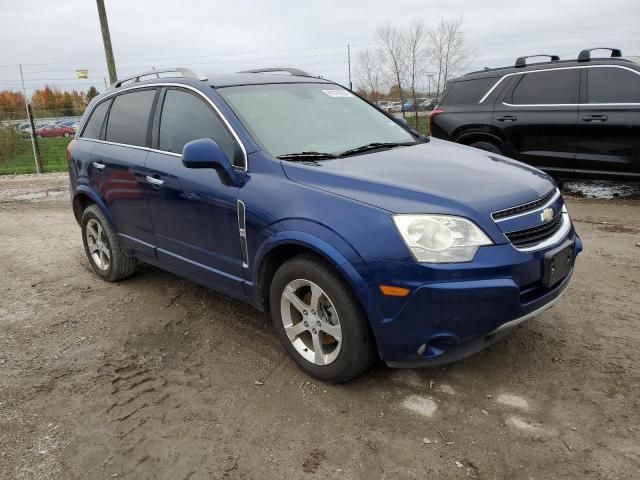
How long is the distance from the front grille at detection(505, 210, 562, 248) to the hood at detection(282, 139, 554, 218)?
15 cm

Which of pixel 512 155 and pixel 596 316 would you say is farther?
pixel 512 155

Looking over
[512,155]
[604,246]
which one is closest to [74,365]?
[604,246]

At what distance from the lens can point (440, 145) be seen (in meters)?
3.86

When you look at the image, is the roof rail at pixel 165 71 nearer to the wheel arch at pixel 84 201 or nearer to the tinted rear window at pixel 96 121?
the tinted rear window at pixel 96 121

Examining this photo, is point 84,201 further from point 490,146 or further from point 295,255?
point 490,146

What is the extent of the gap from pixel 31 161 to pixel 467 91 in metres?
16.1

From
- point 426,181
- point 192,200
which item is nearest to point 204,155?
point 192,200

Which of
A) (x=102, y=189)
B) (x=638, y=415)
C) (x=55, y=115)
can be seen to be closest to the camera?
(x=638, y=415)

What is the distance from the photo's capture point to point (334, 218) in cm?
277

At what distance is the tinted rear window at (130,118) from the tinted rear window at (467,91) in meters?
5.38

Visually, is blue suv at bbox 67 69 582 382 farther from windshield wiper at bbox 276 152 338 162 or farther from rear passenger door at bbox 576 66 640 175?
rear passenger door at bbox 576 66 640 175

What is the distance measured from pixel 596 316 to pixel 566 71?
15.6 ft

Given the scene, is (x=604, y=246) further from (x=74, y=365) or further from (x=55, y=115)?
(x=55, y=115)

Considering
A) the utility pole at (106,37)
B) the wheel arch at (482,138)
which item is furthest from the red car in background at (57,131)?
the wheel arch at (482,138)
